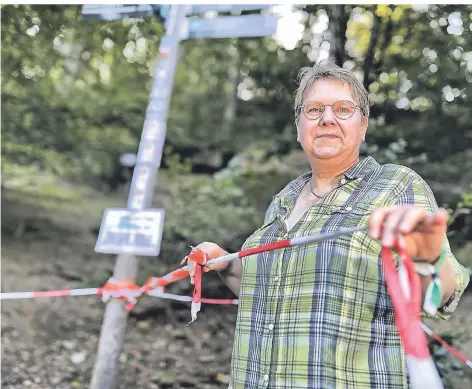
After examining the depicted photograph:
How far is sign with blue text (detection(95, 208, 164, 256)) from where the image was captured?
2.79m

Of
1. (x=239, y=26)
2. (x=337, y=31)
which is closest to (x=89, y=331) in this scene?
(x=239, y=26)

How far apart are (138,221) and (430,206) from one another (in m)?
1.96

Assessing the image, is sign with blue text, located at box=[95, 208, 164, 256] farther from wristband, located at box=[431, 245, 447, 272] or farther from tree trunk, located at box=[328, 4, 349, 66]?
tree trunk, located at box=[328, 4, 349, 66]

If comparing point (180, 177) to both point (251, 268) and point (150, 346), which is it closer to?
point (150, 346)

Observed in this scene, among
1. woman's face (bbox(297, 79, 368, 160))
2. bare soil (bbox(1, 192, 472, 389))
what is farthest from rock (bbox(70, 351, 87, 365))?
woman's face (bbox(297, 79, 368, 160))

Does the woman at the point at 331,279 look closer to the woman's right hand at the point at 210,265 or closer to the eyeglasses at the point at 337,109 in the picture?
the eyeglasses at the point at 337,109

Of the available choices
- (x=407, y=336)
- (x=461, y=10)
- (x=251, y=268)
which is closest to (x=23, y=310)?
(x=251, y=268)

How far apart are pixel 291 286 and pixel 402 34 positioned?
11.7 ft

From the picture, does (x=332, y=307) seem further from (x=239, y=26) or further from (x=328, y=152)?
(x=239, y=26)

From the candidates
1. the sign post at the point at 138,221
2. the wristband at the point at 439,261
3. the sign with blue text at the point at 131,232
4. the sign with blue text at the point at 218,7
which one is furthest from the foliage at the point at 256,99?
the wristband at the point at 439,261

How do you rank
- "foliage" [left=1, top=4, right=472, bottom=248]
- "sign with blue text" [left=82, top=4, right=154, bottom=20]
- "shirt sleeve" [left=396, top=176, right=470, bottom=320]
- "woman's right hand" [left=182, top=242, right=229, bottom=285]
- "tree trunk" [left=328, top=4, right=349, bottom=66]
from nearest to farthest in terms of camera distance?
"shirt sleeve" [left=396, top=176, right=470, bottom=320], "woman's right hand" [left=182, top=242, right=229, bottom=285], "sign with blue text" [left=82, top=4, right=154, bottom=20], "foliage" [left=1, top=4, right=472, bottom=248], "tree trunk" [left=328, top=4, right=349, bottom=66]

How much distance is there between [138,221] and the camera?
2.86m

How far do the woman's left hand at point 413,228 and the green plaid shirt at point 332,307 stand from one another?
0.78 feet

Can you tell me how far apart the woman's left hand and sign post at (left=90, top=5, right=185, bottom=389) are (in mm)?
1998
